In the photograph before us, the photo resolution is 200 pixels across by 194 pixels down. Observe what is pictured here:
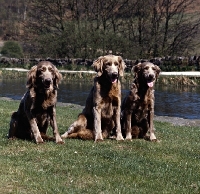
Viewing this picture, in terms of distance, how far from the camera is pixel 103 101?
32.0 ft

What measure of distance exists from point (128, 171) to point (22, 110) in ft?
11.7


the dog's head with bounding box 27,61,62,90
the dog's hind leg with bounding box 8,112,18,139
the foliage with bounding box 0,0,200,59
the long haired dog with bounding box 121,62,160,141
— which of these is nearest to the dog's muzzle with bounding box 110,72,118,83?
the long haired dog with bounding box 121,62,160,141

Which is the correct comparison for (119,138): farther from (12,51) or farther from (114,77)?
(12,51)

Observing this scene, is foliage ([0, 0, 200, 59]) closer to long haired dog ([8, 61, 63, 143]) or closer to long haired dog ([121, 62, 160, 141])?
long haired dog ([121, 62, 160, 141])

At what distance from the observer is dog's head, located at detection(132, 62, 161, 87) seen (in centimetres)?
987

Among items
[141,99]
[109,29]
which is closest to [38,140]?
[141,99]

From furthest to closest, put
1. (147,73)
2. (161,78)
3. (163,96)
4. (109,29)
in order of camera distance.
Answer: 1. (109,29)
2. (161,78)
3. (163,96)
4. (147,73)

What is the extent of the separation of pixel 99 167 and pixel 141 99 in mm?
3471

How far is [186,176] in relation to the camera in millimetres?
6383

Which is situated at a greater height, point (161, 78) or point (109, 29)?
point (109, 29)

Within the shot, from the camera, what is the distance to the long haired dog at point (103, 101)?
31.7 ft

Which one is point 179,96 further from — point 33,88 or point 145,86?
point 33,88

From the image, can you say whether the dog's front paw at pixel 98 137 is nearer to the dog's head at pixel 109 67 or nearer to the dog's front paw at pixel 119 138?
the dog's front paw at pixel 119 138

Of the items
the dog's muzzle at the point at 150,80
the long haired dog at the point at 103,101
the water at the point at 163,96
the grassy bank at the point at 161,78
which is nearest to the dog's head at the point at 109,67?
the long haired dog at the point at 103,101
